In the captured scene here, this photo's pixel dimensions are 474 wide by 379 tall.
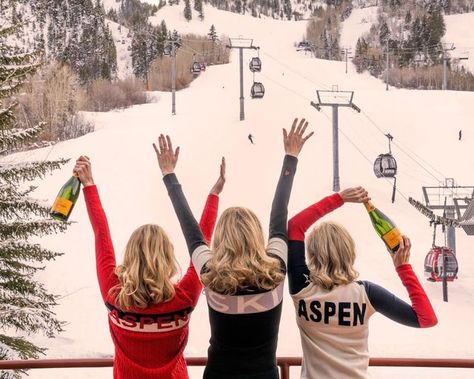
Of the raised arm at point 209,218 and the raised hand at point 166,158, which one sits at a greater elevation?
the raised hand at point 166,158

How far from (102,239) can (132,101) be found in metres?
42.0

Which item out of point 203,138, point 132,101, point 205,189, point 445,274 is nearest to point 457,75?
point 132,101

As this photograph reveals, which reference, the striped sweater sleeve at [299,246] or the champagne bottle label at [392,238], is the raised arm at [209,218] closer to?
the striped sweater sleeve at [299,246]

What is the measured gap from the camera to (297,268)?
273 centimetres

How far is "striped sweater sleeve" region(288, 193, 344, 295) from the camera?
2.70m

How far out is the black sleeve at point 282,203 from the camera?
2.78 metres

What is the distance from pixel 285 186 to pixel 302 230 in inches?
11.1

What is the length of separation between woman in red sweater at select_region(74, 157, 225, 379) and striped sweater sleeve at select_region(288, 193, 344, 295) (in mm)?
454

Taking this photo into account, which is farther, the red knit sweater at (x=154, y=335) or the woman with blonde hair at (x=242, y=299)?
the red knit sweater at (x=154, y=335)

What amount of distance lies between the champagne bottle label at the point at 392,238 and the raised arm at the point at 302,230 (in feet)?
1.19

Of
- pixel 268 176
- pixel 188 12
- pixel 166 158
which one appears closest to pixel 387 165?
pixel 268 176

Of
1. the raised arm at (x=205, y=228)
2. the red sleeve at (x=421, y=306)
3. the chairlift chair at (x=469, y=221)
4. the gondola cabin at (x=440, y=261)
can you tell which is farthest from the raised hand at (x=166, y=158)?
the gondola cabin at (x=440, y=261)

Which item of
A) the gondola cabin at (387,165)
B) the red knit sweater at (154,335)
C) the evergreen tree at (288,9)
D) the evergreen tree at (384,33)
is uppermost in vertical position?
the evergreen tree at (288,9)

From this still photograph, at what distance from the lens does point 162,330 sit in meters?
2.59
